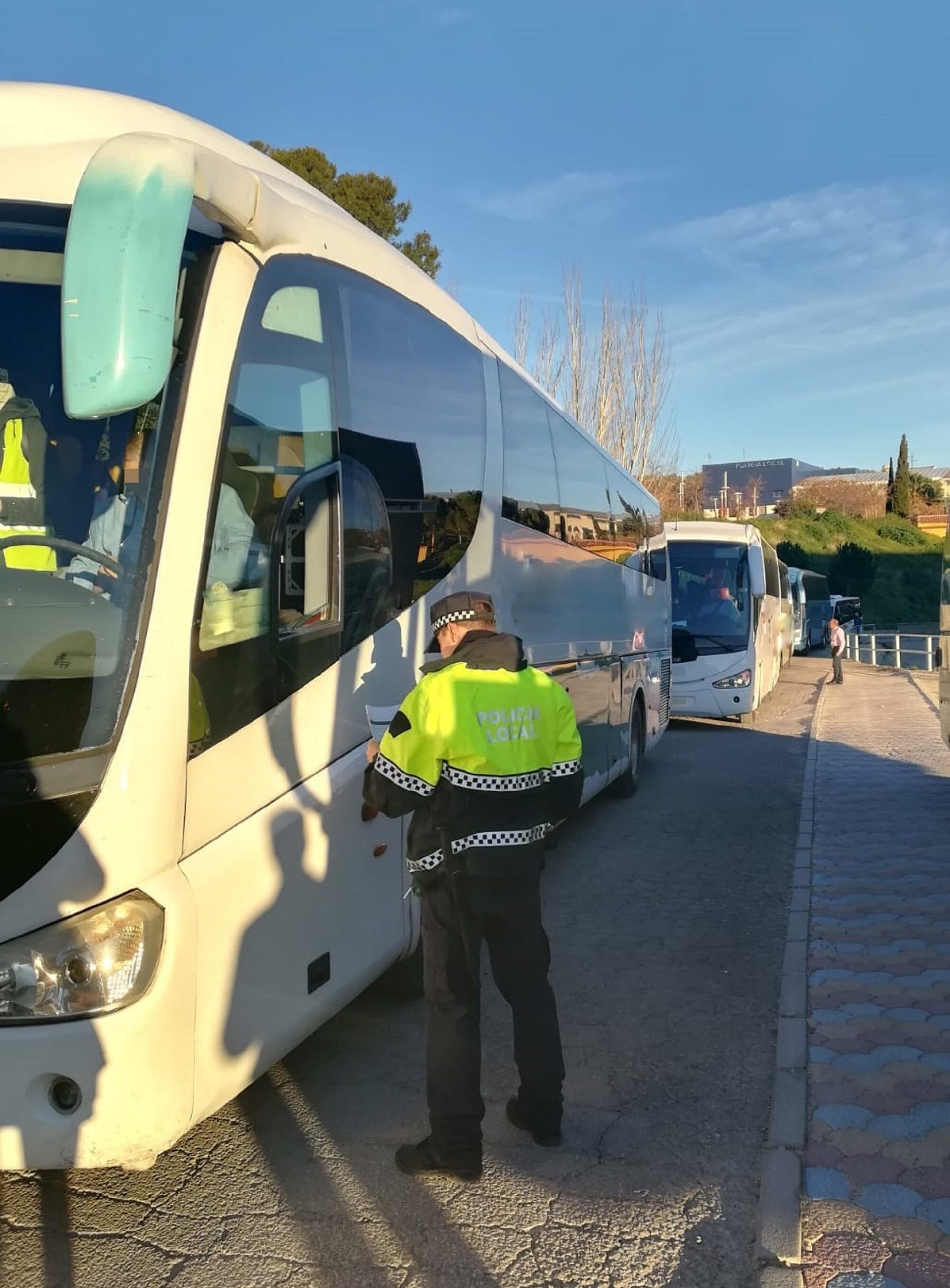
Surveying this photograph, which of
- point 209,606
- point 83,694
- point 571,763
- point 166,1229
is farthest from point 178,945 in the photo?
point 571,763

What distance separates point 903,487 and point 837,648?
5552cm

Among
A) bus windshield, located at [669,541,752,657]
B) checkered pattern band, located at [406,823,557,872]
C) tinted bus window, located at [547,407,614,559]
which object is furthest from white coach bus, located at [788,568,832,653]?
checkered pattern band, located at [406,823,557,872]

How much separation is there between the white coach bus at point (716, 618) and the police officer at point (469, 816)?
13544 mm

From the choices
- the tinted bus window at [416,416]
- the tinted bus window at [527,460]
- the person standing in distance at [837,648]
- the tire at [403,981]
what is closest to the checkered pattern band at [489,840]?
the tinted bus window at [416,416]

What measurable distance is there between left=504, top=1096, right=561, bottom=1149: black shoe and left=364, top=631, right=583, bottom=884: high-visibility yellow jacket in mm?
1024

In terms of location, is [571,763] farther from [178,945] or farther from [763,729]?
[763,729]

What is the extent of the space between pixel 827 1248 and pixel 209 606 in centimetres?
261

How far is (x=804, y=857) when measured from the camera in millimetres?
8164

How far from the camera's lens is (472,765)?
136 inches

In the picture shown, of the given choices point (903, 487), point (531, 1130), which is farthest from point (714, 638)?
point (903, 487)

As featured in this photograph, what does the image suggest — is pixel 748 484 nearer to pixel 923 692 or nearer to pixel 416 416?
pixel 923 692

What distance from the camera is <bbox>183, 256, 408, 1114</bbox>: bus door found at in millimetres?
3104

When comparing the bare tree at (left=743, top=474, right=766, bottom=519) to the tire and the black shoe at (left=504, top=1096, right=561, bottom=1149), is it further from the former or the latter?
the black shoe at (left=504, top=1096, right=561, bottom=1149)

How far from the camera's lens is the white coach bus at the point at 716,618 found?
1678 cm
